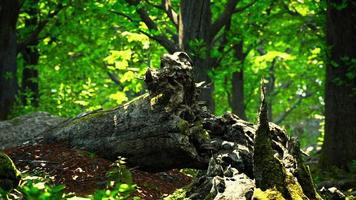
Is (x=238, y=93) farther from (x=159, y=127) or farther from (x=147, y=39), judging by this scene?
(x=159, y=127)

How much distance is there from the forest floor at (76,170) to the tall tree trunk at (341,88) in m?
6.11

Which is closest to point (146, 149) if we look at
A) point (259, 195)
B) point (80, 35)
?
point (259, 195)

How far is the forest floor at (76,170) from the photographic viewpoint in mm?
7379

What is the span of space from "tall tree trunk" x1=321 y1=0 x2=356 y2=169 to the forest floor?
611 cm

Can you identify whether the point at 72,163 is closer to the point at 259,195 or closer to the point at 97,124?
the point at 97,124

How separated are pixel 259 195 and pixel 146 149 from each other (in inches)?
131

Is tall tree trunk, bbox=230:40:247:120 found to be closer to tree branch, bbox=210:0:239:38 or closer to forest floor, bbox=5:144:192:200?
tree branch, bbox=210:0:239:38

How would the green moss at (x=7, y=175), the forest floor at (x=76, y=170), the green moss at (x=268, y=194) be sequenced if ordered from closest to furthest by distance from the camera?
1. the green moss at (x=268, y=194)
2. the green moss at (x=7, y=175)
3. the forest floor at (x=76, y=170)

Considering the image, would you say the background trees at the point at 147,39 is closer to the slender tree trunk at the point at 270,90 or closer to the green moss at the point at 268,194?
the slender tree trunk at the point at 270,90

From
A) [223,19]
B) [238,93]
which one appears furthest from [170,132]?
[238,93]

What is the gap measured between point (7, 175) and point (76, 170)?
8.24 ft

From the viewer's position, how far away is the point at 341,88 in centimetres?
1322

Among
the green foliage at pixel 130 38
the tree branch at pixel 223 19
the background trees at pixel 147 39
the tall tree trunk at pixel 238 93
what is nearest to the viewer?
the background trees at pixel 147 39

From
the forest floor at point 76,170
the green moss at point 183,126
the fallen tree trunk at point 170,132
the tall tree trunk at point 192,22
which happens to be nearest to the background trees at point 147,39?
the tall tree trunk at point 192,22
